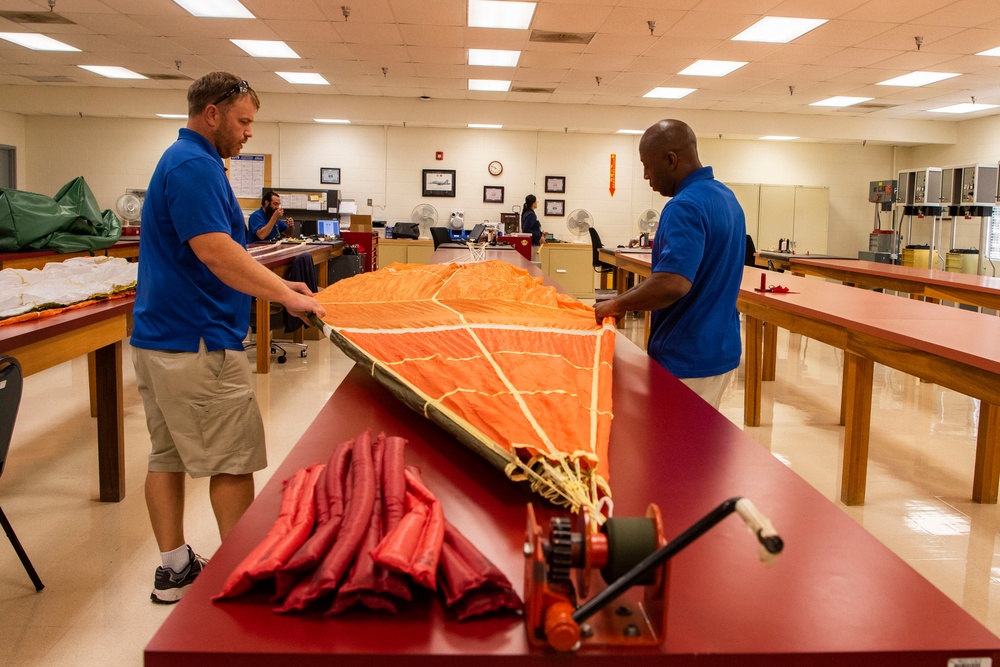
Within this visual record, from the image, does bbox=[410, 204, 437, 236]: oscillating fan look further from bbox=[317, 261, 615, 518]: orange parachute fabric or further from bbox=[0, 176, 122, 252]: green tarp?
bbox=[317, 261, 615, 518]: orange parachute fabric

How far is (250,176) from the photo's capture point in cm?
1245

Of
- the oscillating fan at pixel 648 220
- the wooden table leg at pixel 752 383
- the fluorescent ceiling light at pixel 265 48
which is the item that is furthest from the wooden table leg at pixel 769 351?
the oscillating fan at pixel 648 220

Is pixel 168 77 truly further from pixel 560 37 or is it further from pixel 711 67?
pixel 711 67

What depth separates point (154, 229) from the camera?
6.95 feet

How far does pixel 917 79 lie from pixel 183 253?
31.9 feet

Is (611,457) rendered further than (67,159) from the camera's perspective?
No

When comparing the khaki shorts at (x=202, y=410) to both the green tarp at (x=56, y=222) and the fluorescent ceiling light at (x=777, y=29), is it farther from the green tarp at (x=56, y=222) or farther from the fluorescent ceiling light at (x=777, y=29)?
the fluorescent ceiling light at (x=777, y=29)

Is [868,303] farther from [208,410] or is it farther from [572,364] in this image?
[208,410]

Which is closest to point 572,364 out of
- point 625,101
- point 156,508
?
point 156,508

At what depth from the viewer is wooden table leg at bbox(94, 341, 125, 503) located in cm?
315

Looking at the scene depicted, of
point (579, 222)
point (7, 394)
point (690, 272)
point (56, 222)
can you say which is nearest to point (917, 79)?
point (579, 222)

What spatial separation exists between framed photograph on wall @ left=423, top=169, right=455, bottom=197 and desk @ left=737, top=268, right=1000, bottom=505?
852 centimetres

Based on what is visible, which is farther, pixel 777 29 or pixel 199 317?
pixel 777 29

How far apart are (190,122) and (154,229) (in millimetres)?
343
